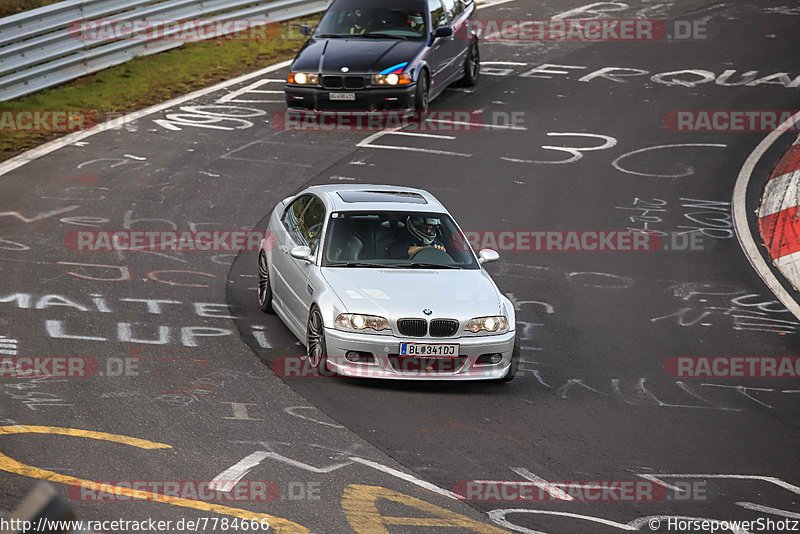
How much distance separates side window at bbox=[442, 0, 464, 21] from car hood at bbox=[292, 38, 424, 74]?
1.71 metres

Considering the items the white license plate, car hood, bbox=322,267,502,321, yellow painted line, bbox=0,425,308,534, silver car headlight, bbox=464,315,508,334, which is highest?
car hood, bbox=322,267,502,321

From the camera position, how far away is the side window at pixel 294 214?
11.1 metres

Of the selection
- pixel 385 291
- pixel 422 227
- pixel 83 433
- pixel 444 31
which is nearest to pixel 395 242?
pixel 422 227

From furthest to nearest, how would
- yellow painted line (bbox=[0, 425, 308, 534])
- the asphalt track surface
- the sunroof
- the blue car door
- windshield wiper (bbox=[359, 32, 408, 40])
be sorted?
the blue car door, windshield wiper (bbox=[359, 32, 408, 40]), the sunroof, the asphalt track surface, yellow painted line (bbox=[0, 425, 308, 534])

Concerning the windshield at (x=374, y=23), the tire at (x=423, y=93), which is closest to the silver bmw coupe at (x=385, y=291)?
the tire at (x=423, y=93)

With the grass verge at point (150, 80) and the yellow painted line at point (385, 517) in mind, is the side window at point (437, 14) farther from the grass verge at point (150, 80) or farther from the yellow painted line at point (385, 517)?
the yellow painted line at point (385, 517)

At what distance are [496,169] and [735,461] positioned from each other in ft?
29.3

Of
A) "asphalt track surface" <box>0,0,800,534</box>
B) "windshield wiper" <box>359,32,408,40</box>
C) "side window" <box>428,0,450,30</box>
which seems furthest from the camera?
"side window" <box>428,0,450,30</box>

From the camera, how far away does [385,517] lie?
22.4 feet

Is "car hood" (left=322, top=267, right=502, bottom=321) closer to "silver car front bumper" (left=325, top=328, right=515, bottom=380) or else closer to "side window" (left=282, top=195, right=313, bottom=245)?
"silver car front bumper" (left=325, top=328, right=515, bottom=380)

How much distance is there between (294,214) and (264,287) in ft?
2.67

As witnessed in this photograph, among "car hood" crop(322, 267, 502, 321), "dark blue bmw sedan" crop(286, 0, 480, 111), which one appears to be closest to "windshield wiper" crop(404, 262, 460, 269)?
"car hood" crop(322, 267, 502, 321)

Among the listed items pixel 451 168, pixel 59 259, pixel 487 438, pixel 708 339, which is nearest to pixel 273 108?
pixel 451 168

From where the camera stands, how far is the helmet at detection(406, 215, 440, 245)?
10492 mm
